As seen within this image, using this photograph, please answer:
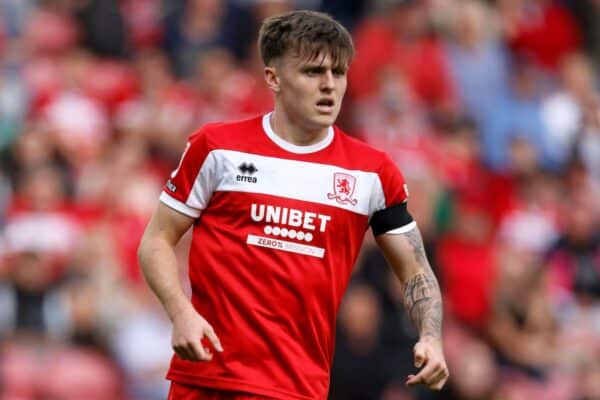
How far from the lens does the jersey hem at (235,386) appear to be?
624 cm

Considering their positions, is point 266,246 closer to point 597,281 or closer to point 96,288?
point 96,288

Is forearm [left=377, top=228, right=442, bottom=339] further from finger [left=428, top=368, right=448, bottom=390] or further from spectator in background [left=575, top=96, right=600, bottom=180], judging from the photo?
spectator in background [left=575, top=96, right=600, bottom=180]

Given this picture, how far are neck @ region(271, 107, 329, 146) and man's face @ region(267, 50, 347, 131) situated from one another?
0.9 inches

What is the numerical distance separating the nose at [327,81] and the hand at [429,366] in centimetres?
113

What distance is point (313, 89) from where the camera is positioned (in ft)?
20.9

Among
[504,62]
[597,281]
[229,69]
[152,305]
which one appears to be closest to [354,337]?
[152,305]

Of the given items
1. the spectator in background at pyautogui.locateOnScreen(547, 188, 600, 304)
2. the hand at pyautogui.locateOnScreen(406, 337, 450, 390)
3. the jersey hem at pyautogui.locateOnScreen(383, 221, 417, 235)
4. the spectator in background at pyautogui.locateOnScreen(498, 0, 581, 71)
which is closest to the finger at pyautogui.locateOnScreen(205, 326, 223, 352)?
the hand at pyautogui.locateOnScreen(406, 337, 450, 390)

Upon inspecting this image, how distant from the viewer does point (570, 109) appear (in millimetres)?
15250

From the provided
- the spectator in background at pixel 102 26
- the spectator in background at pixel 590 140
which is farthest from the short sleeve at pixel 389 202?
the spectator in background at pixel 102 26

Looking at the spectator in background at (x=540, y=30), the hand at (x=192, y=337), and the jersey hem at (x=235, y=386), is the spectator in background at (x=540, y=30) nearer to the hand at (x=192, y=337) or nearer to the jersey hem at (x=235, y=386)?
the jersey hem at (x=235, y=386)

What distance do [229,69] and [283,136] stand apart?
8.38m

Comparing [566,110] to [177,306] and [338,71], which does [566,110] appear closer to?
[338,71]

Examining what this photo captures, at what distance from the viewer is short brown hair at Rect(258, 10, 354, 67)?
6363 mm

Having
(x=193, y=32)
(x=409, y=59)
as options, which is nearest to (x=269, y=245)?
(x=409, y=59)
